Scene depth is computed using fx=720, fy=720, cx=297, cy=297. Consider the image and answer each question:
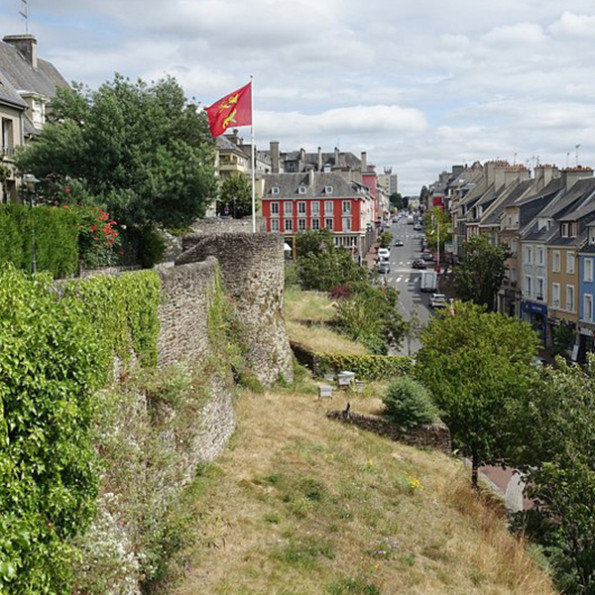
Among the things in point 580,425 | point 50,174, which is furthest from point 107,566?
point 50,174

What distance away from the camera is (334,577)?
11602 millimetres

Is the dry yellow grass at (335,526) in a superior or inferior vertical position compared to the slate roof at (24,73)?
inferior

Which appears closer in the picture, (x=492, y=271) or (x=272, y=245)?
(x=272, y=245)

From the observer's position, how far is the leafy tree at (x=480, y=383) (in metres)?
23.2

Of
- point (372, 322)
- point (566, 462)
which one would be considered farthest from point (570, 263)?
point (566, 462)

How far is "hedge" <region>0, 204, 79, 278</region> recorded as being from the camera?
15.3m

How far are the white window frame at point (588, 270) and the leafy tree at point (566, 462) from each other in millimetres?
27867

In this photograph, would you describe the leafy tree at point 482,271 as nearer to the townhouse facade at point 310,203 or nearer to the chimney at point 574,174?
the chimney at point 574,174

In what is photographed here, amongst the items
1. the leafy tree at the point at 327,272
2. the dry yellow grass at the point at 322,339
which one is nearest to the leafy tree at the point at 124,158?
the dry yellow grass at the point at 322,339

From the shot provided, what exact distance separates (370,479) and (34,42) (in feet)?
116

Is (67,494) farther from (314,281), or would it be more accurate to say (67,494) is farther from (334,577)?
(314,281)

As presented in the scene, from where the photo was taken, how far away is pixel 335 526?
13.5 m

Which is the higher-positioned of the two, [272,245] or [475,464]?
[272,245]

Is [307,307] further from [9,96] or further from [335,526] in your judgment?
[335,526]
